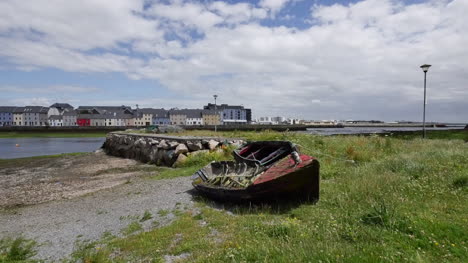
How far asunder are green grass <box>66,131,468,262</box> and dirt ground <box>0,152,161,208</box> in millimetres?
8381

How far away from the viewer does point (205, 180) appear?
31.1 ft

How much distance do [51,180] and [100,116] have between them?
4376 inches

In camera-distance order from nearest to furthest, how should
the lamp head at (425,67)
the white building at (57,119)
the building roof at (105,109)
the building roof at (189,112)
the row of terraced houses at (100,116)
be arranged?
the lamp head at (425,67), the row of terraced houses at (100,116), the white building at (57,119), the building roof at (105,109), the building roof at (189,112)

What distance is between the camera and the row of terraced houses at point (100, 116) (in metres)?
119

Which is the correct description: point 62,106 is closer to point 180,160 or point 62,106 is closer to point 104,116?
point 104,116

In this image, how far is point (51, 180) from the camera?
1641cm

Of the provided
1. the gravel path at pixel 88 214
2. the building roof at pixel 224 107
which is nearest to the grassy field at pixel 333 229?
the gravel path at pixel 88 214

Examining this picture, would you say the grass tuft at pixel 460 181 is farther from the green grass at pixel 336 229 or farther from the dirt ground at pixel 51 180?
the dirt ground at pixel 51 180

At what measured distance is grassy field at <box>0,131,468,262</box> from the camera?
3994 millimetres

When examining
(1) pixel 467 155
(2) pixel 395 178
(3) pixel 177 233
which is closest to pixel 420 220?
(2) pixel 395 178

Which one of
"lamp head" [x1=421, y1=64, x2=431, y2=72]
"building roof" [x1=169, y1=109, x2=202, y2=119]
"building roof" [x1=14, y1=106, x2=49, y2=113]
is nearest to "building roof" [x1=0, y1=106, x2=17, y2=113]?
"building roof" [x1=14, y1=106, x2=49, y2=113]

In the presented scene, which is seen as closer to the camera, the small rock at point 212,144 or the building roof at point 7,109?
the small rock at point 212,144

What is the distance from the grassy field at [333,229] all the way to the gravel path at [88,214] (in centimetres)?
68

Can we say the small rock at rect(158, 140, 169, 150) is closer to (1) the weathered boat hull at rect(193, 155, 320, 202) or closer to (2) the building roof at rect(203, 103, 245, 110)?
(1) the weathered boat hull at rect(193, 155, 320, 202)
